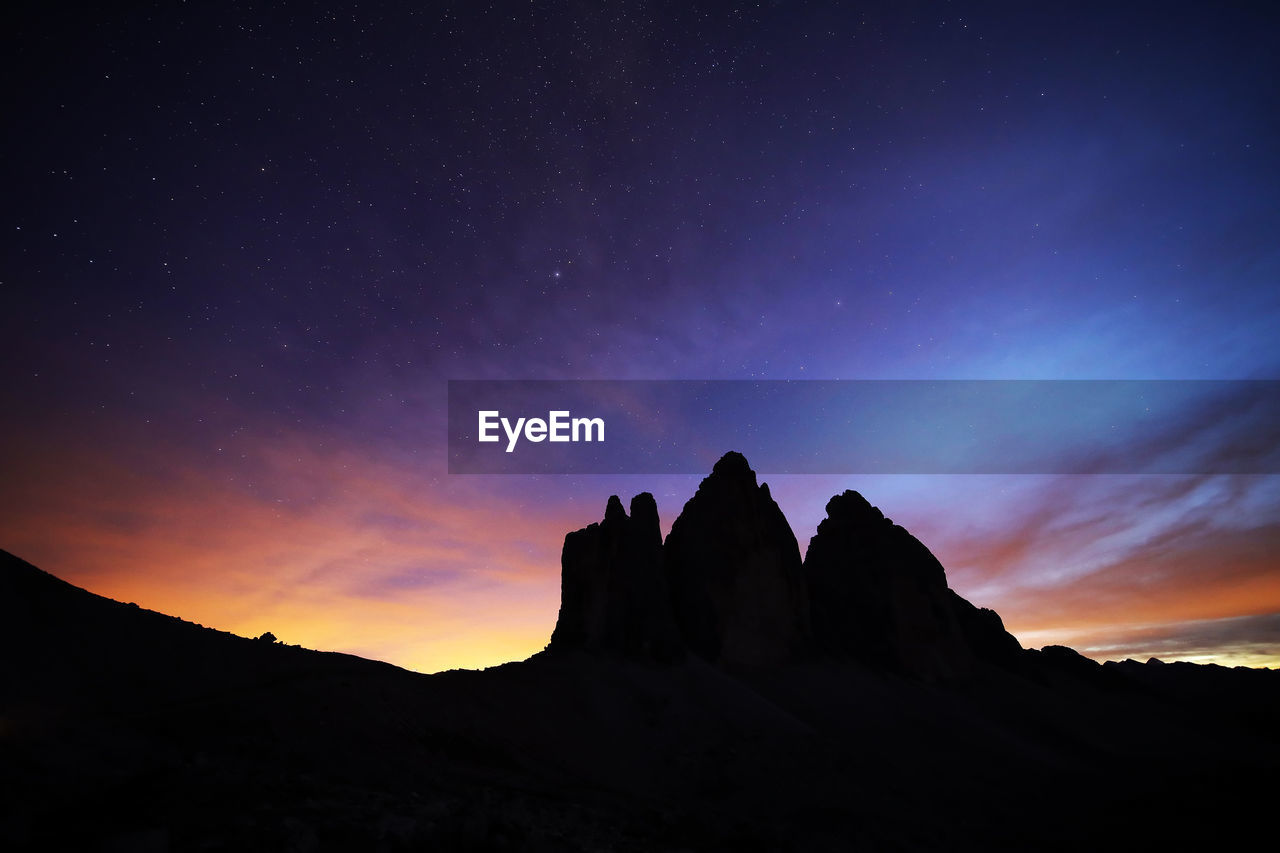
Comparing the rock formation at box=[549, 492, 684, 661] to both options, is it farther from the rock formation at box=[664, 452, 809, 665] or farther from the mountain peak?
the mountain peak

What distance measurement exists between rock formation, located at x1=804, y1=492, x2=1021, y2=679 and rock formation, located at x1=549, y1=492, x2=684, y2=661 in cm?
2013

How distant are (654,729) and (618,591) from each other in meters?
19.6

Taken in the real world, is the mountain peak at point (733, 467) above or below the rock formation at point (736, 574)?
above

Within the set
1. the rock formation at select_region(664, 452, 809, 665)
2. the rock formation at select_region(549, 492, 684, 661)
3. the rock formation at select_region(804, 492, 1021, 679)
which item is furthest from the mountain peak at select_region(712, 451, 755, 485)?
the rock formation at select_region(804, 492, 1021, 679)

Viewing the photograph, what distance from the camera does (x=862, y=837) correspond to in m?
23.1

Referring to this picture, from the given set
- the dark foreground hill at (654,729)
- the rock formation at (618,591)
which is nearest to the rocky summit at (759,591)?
the rock formation at (618,591)

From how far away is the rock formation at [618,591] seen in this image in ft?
174

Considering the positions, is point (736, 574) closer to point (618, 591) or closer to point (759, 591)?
point (759, 591)

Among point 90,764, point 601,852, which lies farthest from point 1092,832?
point 90,764

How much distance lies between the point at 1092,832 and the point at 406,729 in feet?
99.6

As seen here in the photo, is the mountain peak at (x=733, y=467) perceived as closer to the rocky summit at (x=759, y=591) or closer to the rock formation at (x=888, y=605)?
the rocky summit at (x=759, y=591)

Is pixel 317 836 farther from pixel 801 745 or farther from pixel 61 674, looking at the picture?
pixel 801 745

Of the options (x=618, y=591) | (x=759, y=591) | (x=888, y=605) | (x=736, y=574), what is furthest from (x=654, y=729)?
(x=888, y=605)

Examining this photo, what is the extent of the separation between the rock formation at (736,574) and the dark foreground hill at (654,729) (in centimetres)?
25
